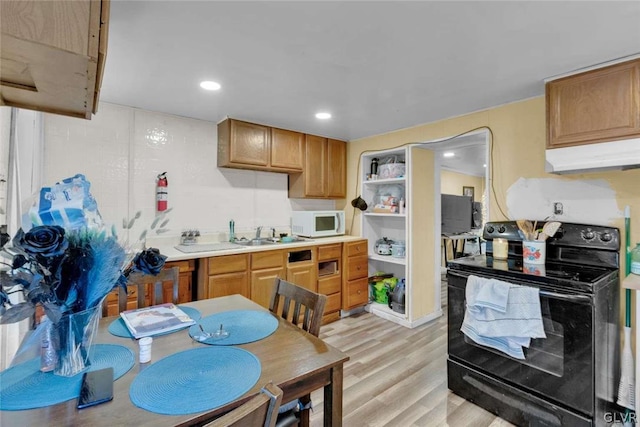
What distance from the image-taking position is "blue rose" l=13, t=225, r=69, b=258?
0.73 metres

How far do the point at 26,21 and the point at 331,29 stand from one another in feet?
3.88

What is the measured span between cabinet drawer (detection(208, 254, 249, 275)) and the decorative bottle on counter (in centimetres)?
267

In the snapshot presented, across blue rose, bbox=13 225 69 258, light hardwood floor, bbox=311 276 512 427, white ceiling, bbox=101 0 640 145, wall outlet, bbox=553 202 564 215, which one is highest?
white ceiling, bbox=101 0 640 145

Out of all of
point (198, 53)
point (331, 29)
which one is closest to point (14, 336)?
point (198, 53)

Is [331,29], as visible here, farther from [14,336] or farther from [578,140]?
[14,336]

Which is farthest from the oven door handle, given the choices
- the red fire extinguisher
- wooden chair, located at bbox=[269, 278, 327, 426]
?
the red fire extinguisher

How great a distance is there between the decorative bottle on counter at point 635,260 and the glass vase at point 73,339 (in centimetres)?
261

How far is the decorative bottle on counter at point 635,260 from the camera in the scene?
1712 mm

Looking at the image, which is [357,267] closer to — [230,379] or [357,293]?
[357,293]

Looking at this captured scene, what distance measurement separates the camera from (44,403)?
31.2 inches

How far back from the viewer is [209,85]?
218cm

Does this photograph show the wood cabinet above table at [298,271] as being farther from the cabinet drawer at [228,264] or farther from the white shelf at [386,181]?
the white shelf at [386,181]

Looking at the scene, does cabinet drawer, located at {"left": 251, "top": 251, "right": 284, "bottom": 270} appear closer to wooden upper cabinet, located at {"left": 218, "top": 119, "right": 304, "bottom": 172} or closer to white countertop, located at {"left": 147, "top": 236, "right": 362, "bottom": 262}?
white countertop, located at {"left": 147, "top": 236, "right": 362, "bottom": 262}

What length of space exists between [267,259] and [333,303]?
3.28ft
